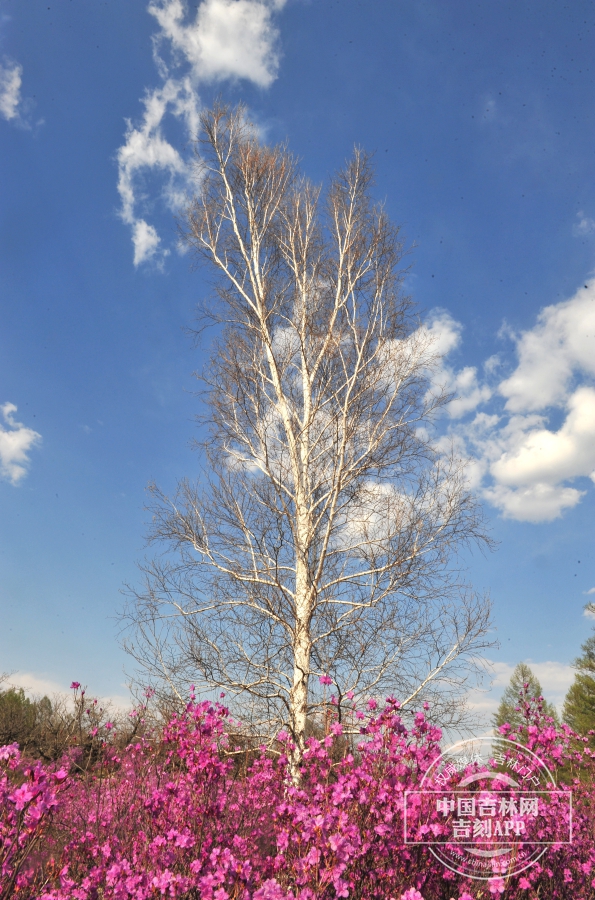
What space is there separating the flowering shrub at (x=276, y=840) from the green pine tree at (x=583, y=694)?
73.3 feet

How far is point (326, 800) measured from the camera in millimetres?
2668

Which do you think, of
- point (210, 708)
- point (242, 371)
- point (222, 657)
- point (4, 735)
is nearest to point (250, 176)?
point (242, 371)

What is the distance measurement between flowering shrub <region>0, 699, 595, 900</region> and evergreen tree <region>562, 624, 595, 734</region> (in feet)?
73.2

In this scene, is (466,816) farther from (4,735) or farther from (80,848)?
(4,735)

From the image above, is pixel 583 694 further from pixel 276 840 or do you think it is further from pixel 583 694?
pixel 276 840

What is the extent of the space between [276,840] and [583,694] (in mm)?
24929

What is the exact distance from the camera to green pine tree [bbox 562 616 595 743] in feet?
72.3

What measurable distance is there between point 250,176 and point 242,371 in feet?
11.7
